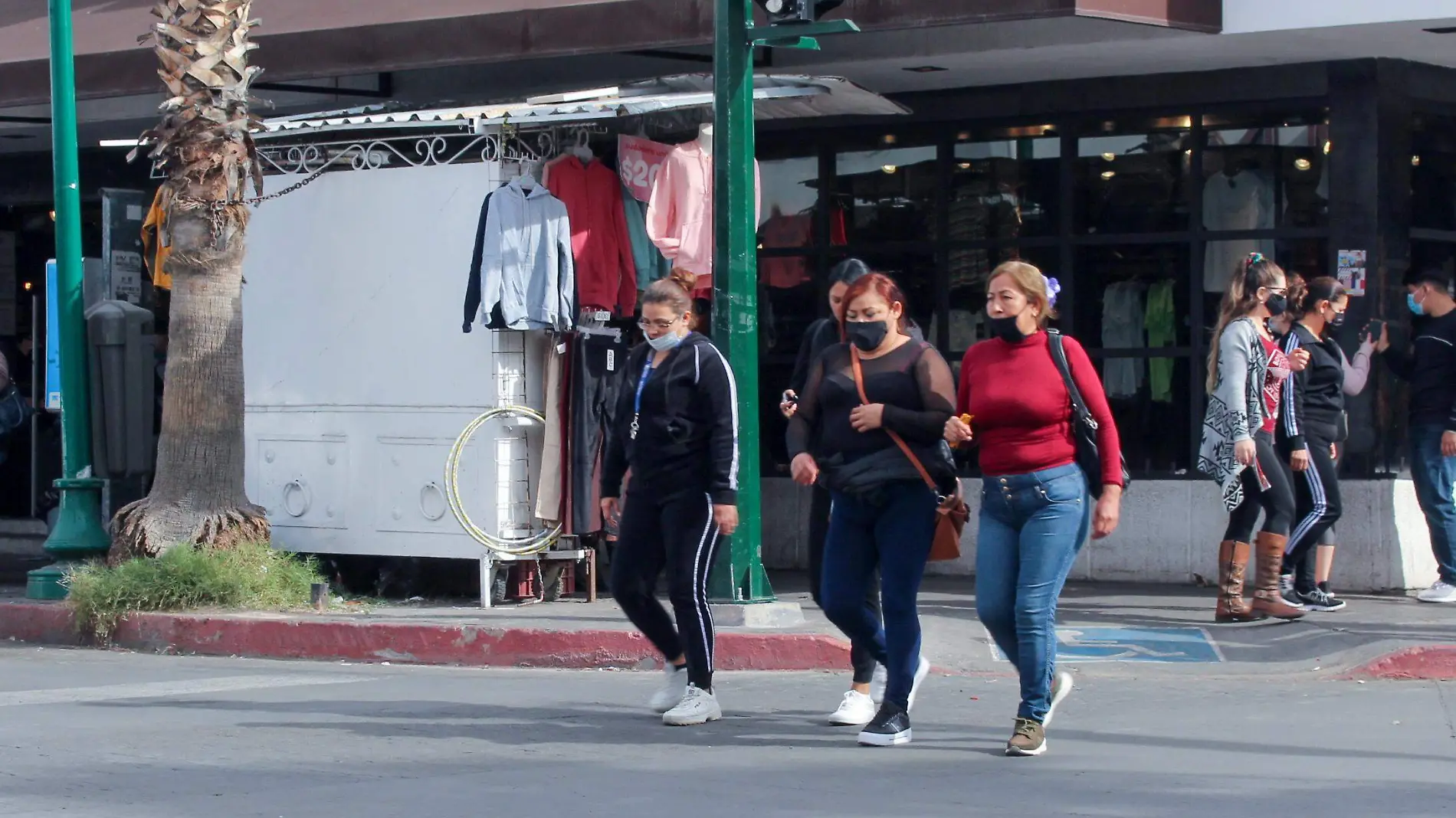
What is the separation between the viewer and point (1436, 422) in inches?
438

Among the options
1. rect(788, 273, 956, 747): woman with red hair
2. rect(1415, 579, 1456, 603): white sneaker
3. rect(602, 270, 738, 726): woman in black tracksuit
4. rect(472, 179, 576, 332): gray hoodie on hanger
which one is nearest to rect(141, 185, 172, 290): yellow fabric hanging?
rect(472, 179, 576, 332): gray hoodie on hanger

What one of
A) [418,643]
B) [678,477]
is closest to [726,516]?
[678,477]

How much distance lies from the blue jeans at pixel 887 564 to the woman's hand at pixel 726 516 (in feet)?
1.46

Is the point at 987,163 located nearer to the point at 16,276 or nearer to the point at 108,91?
the point at 108,91

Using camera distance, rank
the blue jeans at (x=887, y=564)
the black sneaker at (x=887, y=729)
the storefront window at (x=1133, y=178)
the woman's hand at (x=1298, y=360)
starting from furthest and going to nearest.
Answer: the storefront window at (x=1133, y=178) → the woman's hand at (x=1298, y=360) → the black sneaker at (x=887, y=729) → the blue jeans at (x=887, y=564)

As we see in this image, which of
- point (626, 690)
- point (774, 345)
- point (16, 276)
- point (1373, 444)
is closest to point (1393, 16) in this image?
point (1373, 444)

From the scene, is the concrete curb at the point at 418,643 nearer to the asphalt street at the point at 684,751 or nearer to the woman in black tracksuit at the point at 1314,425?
the asphalt street at the point at 684,751

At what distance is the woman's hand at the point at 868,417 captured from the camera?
6805 millimetres

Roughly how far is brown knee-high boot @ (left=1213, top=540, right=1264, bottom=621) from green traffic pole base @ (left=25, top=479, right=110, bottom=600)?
23.0 ft

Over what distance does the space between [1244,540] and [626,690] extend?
143 inches

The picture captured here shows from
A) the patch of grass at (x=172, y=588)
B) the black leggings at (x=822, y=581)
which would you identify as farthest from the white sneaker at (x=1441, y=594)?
the patch of grass at (x=172, y=588)

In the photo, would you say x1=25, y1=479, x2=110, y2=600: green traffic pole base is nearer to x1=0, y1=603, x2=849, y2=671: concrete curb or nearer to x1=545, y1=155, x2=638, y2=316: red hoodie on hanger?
x1=0, y1=603, x2=849, y2=671: concrete curb

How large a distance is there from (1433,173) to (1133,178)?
1.95 metres

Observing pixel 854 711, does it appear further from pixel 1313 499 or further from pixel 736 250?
pixel 1313 499
